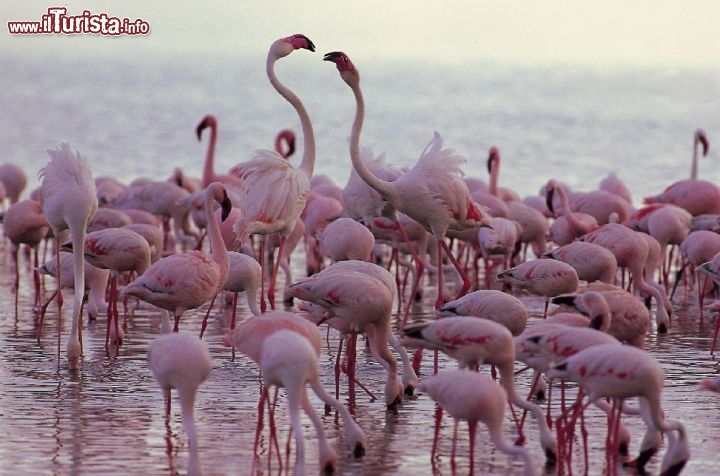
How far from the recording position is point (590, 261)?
9234mm

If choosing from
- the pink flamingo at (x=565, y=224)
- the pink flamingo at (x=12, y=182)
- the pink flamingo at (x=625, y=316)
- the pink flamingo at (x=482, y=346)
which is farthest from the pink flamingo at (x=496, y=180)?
the pink flamingo at (x=482, y=346)

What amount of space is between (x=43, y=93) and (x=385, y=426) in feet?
164

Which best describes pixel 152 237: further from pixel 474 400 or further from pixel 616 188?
pixel 616 188

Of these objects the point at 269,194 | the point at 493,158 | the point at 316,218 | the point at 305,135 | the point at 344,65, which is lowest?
the point at 316,218

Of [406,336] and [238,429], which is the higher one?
[406,336]

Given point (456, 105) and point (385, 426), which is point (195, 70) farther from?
point (385, 426)

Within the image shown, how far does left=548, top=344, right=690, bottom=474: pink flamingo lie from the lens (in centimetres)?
597

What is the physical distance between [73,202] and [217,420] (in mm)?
2025

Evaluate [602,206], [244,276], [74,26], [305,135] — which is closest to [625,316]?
[244,276]

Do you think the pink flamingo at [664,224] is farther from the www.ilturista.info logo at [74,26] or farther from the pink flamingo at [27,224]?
the www.ilturista.info logo at [74,26]

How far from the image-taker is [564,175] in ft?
A: 83.8

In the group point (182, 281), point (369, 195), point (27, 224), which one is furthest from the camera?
point (27, 224)

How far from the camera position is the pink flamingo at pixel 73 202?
8727 millimetres

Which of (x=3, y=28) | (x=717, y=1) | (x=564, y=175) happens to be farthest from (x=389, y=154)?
(x=717, y=1)
